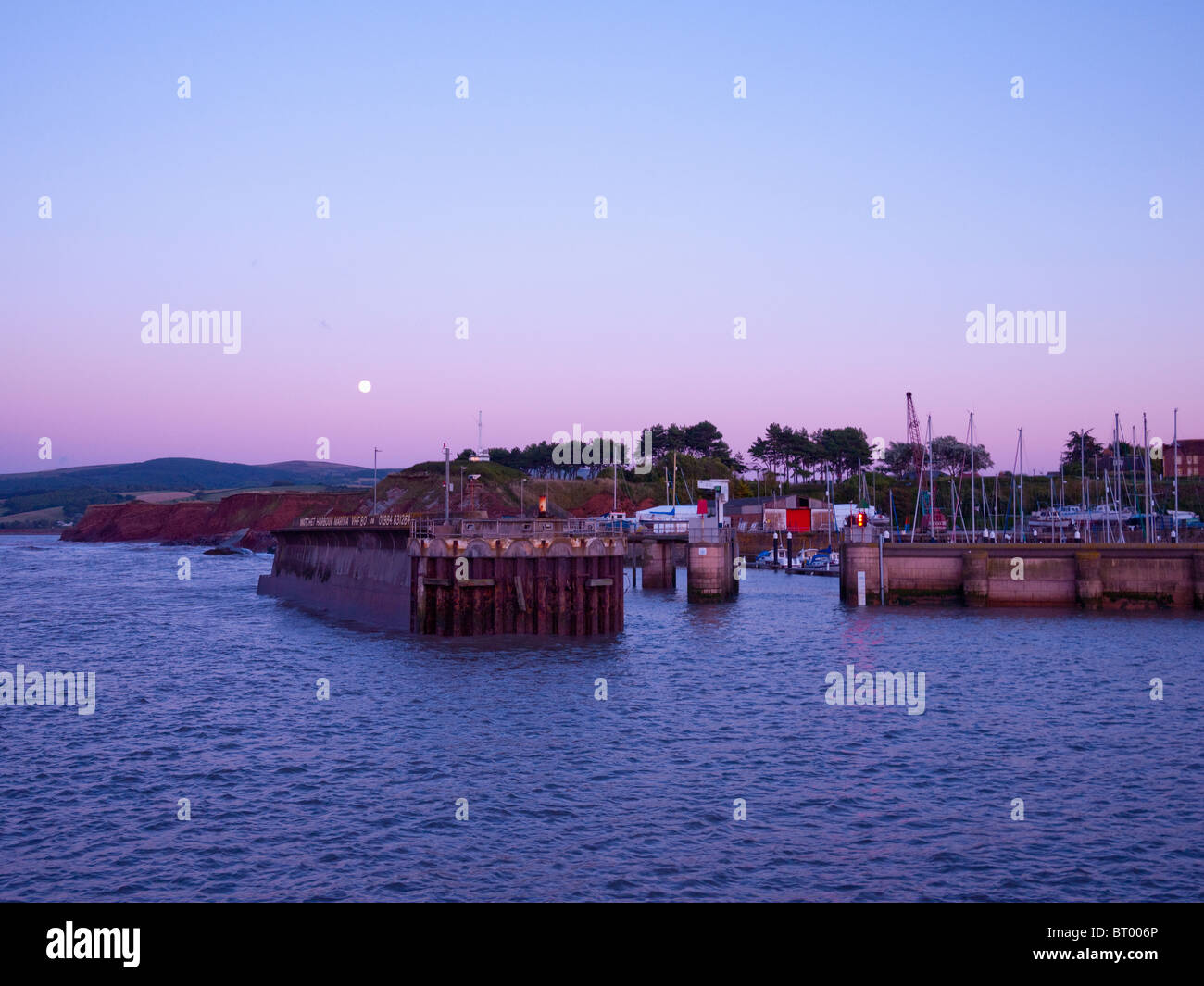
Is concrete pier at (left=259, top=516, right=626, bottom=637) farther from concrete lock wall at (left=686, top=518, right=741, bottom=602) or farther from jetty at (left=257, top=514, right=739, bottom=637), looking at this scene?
concrete lock wall at (left=686, top=518, right=741, bottom=602)

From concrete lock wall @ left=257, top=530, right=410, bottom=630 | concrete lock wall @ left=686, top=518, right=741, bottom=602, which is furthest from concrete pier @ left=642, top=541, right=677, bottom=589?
concrete lock wall @ left=257, top=530, right=410, bottom=630

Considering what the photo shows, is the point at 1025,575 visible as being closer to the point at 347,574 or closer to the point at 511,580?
the point at 511,580

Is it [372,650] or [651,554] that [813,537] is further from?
[372,650]

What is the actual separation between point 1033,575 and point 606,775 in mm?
53774

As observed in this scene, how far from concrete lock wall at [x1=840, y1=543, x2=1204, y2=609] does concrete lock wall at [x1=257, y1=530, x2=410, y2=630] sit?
117ft

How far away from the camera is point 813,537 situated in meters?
153

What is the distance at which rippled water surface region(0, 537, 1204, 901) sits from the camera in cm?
2075

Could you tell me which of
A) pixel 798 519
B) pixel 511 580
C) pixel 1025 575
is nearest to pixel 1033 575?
pixel 1025 575

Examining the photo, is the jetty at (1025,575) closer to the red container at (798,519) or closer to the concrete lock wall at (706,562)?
the concrete lock wall at (706,562)

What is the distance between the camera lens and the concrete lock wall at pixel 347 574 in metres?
64.3

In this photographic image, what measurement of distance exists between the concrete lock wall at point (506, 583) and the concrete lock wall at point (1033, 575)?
30.2 meters
